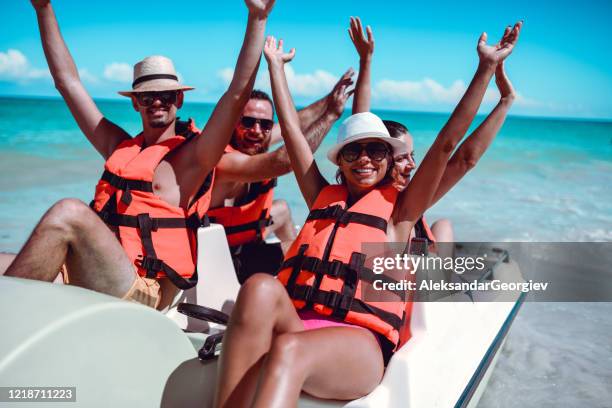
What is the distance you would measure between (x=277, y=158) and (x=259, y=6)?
2.04 feet

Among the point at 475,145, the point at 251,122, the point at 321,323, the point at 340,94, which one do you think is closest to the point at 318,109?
the point at 340,94

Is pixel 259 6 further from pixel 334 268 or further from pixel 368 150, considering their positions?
pixel 334 268

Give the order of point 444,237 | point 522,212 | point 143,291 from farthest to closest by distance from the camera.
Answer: point 522,212
point 444,237
point 143,291

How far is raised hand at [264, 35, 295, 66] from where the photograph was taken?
2371 mm

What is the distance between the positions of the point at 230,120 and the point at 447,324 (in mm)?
1180

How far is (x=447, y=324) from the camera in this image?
88.1 inches

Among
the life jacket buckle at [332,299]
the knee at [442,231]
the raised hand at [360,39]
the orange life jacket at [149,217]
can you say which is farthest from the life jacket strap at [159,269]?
the knee at [442,231]

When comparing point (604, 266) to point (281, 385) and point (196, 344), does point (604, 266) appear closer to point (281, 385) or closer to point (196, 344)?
point (196, 344)

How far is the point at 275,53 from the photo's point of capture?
240cm

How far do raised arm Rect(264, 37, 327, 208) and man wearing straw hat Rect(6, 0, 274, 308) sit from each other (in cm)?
10

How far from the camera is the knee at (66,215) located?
1881 millimetres

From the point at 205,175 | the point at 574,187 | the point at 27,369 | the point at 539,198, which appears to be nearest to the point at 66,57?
the point at 205,175

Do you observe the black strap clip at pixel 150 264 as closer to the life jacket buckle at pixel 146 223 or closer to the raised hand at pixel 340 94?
the life jacket buckle at pixel 146 223

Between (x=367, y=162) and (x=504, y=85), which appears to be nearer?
(x=367, y=162)
